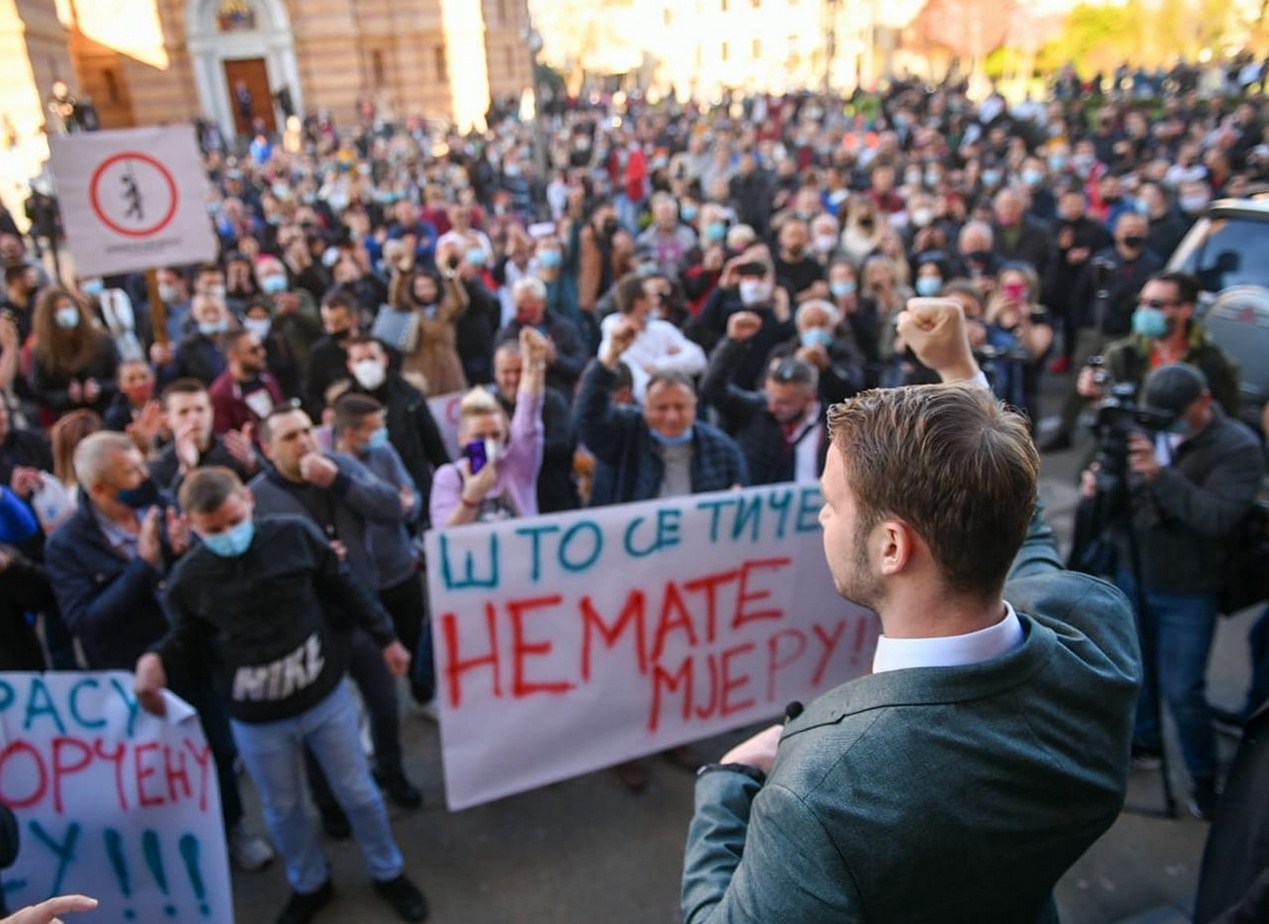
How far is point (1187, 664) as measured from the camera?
3275 millimetres

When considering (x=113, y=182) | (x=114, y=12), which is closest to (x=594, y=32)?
(x=114, y=12)

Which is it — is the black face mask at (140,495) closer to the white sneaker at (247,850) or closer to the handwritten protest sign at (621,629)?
the handwritten protest sign at (621,629)

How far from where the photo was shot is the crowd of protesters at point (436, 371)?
314 cm

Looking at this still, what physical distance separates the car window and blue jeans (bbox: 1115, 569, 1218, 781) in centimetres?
366

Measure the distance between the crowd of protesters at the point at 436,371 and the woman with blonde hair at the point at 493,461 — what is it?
0.04ft

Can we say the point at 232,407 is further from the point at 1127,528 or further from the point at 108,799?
the point at 1127,528

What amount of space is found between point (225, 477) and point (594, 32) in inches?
3292

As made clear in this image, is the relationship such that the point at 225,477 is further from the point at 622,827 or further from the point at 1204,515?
the point at 1204,515

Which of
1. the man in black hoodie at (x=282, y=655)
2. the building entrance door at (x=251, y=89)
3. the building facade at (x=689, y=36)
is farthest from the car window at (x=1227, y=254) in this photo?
the building facade at (x=689, y=36)

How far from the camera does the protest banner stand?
205 inches

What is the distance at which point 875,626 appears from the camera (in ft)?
12.5

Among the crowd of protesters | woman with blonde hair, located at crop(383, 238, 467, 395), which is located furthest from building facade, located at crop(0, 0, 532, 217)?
woman with blonde hair, located at crop(383, 238, 467, 395)

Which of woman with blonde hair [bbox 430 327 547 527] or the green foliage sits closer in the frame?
woman with blonde hair [bbox 430 327 547 527]

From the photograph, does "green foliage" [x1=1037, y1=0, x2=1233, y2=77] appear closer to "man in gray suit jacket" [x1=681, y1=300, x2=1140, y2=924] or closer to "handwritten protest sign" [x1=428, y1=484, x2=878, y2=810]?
"handwritten protest sign" [x1=428, y1=484, x2=878, y2=810]
